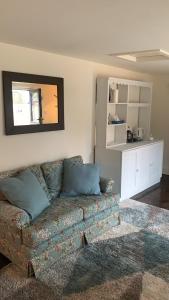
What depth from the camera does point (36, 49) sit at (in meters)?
3.19

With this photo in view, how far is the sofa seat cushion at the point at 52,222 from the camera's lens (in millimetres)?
2332

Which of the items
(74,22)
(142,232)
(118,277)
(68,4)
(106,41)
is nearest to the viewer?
(68,4)

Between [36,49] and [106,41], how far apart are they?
3.22 ft

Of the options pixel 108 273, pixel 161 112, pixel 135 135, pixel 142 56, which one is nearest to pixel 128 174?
pixel 135 135

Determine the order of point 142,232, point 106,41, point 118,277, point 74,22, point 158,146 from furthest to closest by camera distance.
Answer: point 158,146
point 142,232
point 106,41
point 118,277
point 74,22

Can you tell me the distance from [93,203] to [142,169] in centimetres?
186

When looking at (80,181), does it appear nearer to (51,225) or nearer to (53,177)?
(53,177)

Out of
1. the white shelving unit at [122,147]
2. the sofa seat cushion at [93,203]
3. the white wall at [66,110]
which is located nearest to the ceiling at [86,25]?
the white wall at [66,110]

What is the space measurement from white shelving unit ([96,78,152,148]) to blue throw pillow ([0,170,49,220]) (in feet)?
5.79

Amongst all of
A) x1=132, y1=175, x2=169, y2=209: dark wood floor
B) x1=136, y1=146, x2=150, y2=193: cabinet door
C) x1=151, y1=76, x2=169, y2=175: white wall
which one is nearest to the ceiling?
x1=136, y1=146, x2=150, y2=193: cabinet door

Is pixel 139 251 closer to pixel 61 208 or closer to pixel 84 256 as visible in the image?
pixel 84 256

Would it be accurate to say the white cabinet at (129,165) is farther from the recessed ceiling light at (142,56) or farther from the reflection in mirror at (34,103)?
the recessed ceiling light at (142,56)

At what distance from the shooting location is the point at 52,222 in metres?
2.51

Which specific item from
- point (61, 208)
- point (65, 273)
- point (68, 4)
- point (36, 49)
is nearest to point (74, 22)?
point (68, 4)
